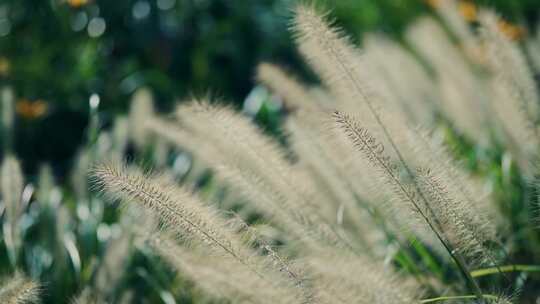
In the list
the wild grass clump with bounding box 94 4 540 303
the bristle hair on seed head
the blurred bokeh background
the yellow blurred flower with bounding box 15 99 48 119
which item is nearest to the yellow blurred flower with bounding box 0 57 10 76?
the blurred bokeh background

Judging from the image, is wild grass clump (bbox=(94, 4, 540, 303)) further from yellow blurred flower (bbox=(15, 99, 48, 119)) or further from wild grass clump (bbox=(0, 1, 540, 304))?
yellow blurred flower (bbox=(15, 99, 48, 119))

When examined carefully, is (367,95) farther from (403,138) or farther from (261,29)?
(261,29)

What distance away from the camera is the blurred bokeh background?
10.8 ft

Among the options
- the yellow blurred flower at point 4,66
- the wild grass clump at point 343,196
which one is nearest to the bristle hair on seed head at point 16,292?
the wild grass clump at point 343,196

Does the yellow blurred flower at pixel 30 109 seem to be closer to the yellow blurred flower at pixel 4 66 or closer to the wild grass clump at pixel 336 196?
the yellow blurred flower at pixel 4 66

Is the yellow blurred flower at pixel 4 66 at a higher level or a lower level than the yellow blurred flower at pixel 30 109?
higher

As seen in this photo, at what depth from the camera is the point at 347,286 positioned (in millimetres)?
1235

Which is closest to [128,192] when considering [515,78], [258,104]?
[515,78]

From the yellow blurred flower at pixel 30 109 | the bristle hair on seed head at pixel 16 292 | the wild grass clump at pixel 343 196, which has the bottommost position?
the yellow blurred flower at pixel 30 109

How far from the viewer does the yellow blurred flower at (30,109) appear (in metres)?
3.03

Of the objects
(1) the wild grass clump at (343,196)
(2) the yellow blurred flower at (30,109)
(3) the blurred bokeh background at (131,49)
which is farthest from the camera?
(3) the blurred bokeh background at (131,49)

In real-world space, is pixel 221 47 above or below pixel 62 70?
above

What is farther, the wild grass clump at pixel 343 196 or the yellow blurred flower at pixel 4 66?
the yellow blurred flower at pixel 4 66

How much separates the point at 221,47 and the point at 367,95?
8.72 feet
